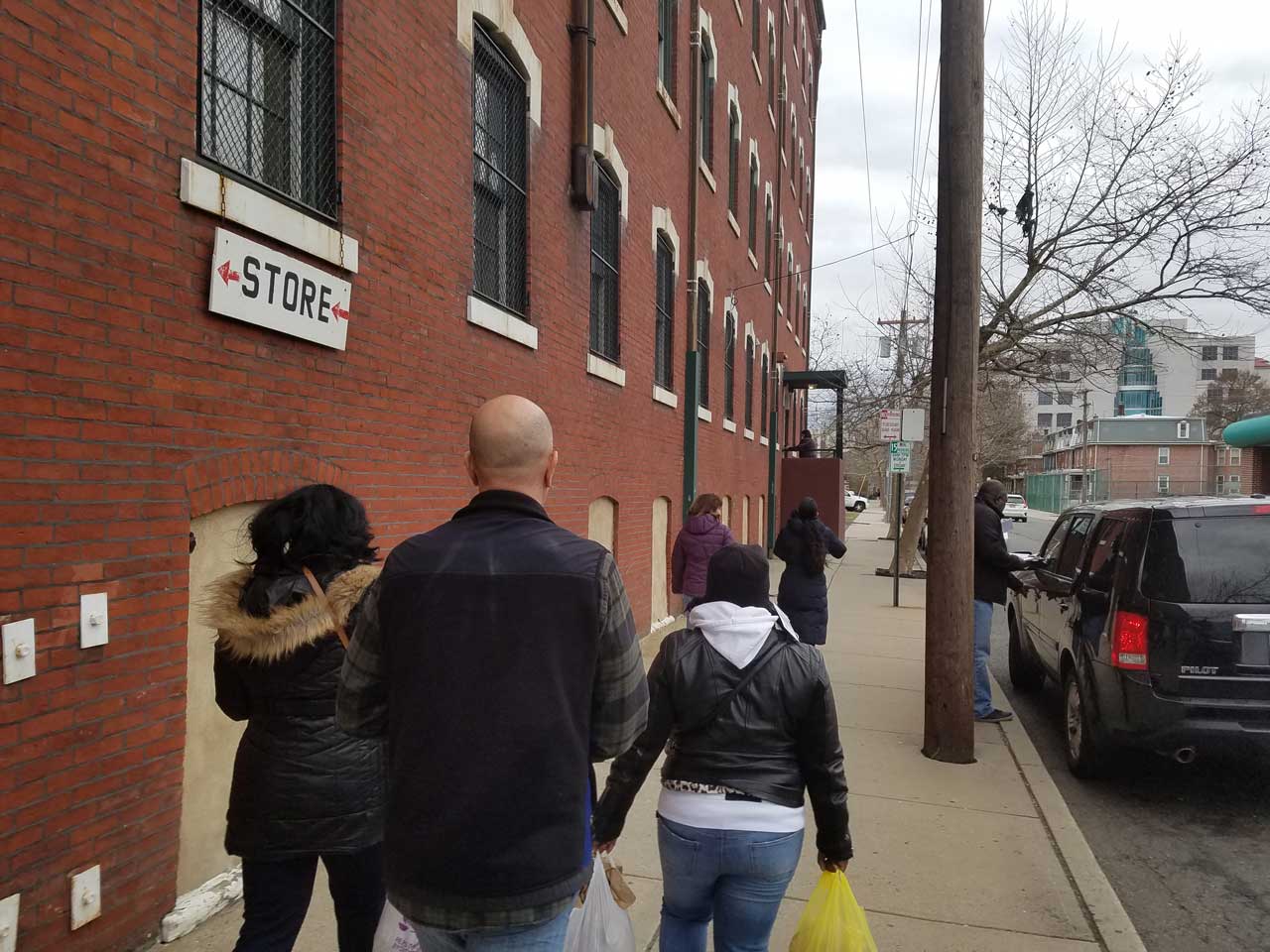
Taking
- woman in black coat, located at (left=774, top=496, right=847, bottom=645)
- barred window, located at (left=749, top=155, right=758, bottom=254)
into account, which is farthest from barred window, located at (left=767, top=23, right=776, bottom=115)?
woman in black coat, located at (left=774, top=496, right=847, bottom=645)

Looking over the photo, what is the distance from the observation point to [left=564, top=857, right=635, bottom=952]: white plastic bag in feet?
8.32

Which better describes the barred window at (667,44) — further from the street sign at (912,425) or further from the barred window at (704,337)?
the street sign at (912,425)

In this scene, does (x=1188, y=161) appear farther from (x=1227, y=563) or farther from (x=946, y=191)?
(x=1227, y=563)

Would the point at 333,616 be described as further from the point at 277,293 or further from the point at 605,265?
the point at 605,265

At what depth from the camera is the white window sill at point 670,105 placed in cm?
1116

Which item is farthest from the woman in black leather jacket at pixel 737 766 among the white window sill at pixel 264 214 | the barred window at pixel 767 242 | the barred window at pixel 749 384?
the barred window at pixel 767 242

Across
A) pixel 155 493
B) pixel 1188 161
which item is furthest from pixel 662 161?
pixel 155 493

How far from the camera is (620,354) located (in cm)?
990

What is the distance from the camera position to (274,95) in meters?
4.47

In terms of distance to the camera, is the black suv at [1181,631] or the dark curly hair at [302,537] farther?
the black suv at [1181,631]

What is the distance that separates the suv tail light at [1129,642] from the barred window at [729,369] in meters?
11.2

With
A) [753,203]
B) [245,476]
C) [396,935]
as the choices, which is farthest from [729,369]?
[396,935]

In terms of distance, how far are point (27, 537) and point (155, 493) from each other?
55cm

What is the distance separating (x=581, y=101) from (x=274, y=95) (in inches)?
162
